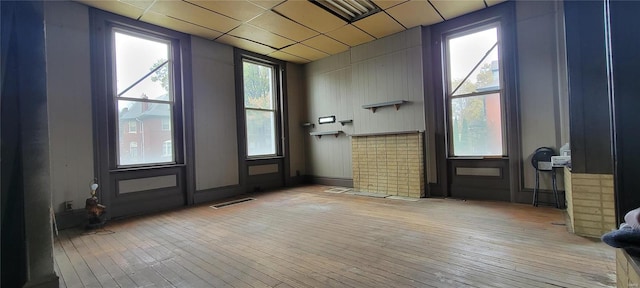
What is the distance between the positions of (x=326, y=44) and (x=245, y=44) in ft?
5.62

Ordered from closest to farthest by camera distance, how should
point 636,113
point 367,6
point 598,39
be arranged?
1. point 636,113
2. point 598,39
3. point 367,6

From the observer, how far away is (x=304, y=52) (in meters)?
6.63

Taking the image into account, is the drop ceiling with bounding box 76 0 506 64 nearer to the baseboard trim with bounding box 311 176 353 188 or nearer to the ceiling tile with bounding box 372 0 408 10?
the ceiling tile with bounding box 372 0 408 10

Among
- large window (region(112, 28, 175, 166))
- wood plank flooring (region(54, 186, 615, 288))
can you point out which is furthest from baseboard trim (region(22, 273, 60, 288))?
large window (region(112, 28, 175, 166))

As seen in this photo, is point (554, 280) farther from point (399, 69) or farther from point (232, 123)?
point (232, 123)

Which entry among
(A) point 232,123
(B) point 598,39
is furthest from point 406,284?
(A) point 232,123

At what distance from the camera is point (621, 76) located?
1.57 meters

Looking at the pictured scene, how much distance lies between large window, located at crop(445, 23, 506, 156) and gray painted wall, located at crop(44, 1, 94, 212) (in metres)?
5.88

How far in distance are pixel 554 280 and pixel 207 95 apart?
5669 millimetres

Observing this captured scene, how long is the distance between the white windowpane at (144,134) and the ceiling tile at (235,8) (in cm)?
197

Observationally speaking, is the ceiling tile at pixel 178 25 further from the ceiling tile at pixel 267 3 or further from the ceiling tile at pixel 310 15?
the ceiling tile at pixel 310 15

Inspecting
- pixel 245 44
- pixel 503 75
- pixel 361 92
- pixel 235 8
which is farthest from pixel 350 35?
pixel 503 75

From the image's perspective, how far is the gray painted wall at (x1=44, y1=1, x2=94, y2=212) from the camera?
388 centimetres

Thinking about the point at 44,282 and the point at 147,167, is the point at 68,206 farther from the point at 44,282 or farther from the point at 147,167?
the point at 44,282
